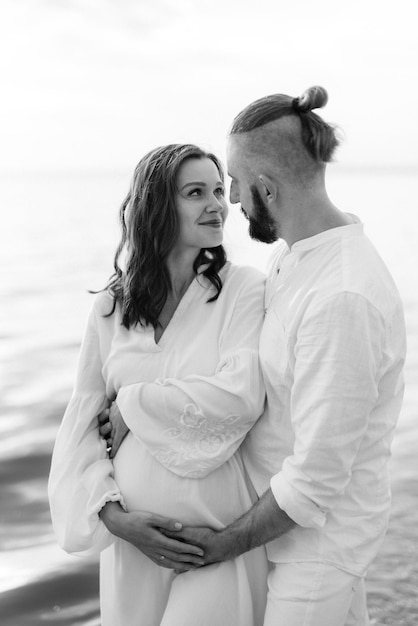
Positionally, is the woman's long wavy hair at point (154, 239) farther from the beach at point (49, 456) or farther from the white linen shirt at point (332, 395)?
the white linen shirt at point (332, 395)

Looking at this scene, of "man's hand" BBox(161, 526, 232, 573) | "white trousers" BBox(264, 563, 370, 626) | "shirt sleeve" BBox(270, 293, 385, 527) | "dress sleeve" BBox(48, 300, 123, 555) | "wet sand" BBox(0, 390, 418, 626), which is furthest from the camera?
"wet sand" BBox(0, 390, 418, 626)

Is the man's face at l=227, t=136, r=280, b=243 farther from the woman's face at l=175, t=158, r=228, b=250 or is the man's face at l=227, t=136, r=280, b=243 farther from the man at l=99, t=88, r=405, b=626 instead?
the woman's face at l=175, t=158, r=228, b=250

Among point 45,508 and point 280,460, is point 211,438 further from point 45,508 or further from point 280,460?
point 45,508

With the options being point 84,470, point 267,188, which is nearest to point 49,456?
point 84,470

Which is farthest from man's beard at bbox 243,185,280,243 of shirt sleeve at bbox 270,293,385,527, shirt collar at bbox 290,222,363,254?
shirt sleeve at bbox 270,293,385,527

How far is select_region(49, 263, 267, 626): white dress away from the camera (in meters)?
2.42

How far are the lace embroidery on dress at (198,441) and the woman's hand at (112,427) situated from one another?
0.18 metres

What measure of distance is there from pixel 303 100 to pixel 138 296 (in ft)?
2.47

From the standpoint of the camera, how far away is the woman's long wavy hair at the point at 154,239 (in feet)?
8.56

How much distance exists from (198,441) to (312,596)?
51cm

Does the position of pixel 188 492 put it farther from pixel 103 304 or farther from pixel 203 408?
pixel 103 304

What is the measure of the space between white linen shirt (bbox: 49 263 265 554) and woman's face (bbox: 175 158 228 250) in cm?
14

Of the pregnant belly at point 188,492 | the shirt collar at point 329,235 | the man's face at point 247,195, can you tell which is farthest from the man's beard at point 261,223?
the pregnant belly at point 188,492

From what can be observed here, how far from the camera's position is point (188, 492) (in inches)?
96.7
